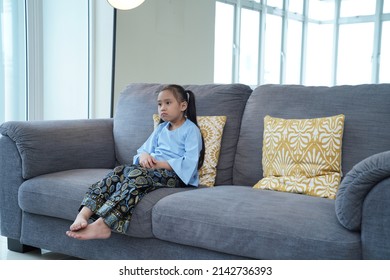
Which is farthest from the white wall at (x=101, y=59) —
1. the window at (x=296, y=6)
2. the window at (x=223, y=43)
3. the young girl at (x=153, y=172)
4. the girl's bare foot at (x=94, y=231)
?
the window at (x=296, y=6)

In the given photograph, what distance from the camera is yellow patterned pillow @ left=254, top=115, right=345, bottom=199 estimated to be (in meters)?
2.21

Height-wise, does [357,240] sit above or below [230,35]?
below

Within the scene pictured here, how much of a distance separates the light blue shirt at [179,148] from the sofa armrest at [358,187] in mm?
868

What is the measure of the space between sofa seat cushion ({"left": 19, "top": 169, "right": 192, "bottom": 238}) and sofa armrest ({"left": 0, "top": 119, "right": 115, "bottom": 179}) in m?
0.09

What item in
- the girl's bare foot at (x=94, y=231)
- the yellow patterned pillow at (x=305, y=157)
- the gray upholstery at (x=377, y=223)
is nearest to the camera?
the gray upholstery at (x=377, y=223)

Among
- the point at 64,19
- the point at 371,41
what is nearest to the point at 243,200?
the point at 64,19

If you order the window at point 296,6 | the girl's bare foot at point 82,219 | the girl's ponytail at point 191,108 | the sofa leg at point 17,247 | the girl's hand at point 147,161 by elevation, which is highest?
the window at point 296,6

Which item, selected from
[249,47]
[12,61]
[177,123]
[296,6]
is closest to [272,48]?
[249,47]

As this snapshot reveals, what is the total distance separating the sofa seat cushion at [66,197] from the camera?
6.83 feet

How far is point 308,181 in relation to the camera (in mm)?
2219

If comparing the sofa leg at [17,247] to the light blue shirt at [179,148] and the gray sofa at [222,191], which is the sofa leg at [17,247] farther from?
the light blue shirt at [179,148]
